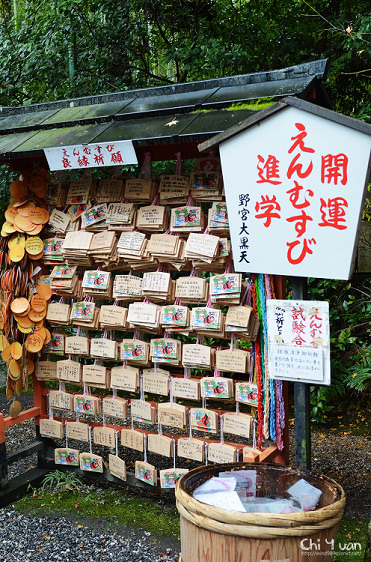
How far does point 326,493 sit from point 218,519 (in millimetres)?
658

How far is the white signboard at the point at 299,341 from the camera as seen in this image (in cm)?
308

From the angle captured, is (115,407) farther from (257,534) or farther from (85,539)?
(257,534)

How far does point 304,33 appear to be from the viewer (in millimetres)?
7426

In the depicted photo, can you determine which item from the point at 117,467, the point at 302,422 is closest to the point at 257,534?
the point at 302,422

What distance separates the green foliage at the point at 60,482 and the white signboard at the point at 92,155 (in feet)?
9.02

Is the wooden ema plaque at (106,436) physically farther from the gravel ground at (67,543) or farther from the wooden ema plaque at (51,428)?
the gravel ground at (67,543)

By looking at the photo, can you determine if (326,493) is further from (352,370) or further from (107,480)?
(352,370)

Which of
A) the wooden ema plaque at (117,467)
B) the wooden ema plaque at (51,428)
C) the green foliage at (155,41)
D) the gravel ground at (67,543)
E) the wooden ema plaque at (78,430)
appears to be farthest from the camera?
the green foliage at (155,41)

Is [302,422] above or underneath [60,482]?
above

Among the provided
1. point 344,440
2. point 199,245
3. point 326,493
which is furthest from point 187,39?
point 326,493

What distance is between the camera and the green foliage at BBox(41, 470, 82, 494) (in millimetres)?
4730

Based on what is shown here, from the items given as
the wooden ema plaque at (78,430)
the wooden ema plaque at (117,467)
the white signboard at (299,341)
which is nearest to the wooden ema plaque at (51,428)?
the wooden ema plaque at (78,430)

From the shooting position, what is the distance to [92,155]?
12.9ft

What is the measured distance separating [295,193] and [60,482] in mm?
3396
